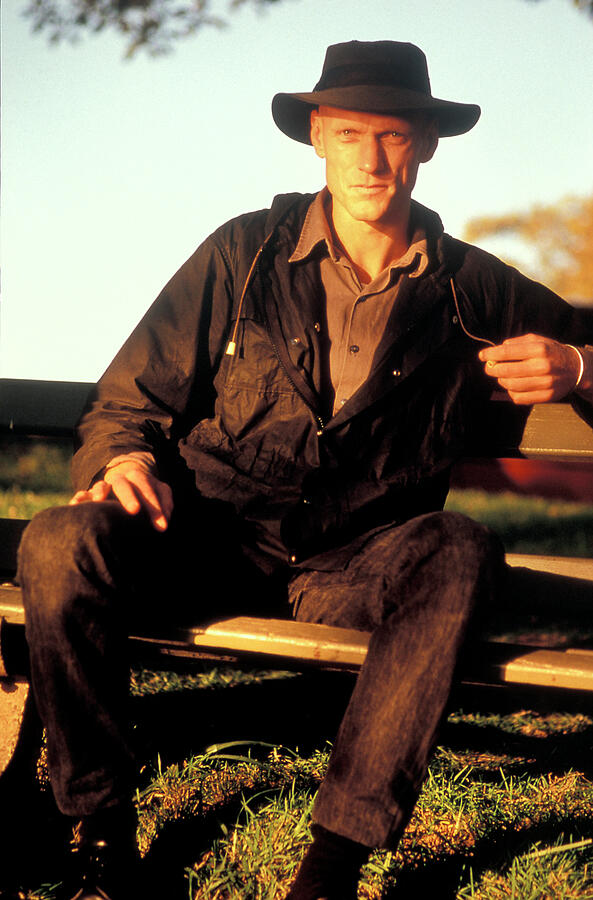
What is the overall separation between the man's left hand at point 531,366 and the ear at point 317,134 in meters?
0.84

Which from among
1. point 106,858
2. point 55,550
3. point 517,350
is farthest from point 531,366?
point 106,858

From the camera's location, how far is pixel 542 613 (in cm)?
301

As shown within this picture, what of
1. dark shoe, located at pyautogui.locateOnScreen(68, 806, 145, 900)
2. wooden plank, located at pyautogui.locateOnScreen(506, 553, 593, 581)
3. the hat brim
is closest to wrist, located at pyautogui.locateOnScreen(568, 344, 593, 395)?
wooden plank, located at pyautogui.locateOnScreen(506, 553, 593, 581)

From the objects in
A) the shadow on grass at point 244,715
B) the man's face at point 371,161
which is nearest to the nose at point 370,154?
the man's face at point 371,161

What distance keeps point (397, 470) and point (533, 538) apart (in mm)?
5199

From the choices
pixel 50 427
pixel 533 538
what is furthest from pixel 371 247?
pixel 533 538

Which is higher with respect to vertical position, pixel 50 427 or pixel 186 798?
pixel 50 427

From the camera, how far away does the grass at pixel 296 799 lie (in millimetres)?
2396

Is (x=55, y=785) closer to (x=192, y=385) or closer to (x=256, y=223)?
(x=192, y=385)

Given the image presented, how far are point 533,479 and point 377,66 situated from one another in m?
8.04

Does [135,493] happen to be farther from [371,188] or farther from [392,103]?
[392,103]

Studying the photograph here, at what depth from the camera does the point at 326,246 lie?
289 cm

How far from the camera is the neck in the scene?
2928 mm

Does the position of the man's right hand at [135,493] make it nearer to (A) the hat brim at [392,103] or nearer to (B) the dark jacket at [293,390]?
(B) the dark jacket at [293,390]
